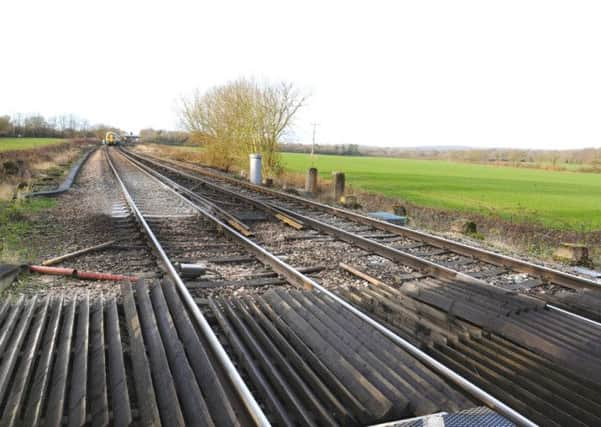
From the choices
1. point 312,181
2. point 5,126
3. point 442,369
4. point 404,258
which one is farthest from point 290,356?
point 5,126

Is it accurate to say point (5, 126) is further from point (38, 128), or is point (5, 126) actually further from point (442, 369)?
point (442, 369)

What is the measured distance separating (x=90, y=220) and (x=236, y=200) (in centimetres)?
496

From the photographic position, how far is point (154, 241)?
24.7ft

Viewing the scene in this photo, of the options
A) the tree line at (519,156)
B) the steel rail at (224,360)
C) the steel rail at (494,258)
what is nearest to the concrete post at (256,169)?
the steel rail at (494,258)

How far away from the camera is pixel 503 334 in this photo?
14.2ft

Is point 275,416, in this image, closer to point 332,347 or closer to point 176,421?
point 176,421

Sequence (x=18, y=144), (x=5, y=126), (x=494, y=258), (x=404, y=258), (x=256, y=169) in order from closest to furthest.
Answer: (x=404, y=258) < (x=494, y=258) < (x=256, y=169) < (x=18, y=144) < (x=5, y=126)

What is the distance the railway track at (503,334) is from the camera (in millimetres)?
3262

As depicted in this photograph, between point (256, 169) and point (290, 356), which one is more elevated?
point (256, 169)

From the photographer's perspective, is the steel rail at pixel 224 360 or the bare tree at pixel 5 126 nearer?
the steel rail at pixel 224 360

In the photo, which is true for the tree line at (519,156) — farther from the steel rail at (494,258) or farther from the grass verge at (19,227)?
the steel rail at (494,258)

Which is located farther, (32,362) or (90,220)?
(90,220)

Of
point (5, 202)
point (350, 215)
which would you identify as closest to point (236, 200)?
point (350, 215)

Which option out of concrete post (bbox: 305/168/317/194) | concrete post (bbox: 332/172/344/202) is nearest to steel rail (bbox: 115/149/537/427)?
concrete post (bbox: 332/172/344/202)
